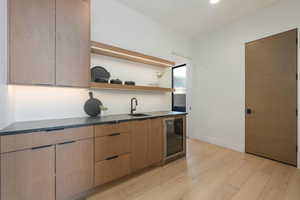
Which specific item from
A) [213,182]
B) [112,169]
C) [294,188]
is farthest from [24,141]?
[294,188]

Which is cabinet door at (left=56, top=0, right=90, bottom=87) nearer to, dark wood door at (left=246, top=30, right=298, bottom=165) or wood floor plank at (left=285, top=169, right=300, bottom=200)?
wood floor plank at (left=285, top=169, right=300, bottom=200)

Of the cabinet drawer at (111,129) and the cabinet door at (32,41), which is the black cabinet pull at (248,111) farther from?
the cabinet door at (32,41)

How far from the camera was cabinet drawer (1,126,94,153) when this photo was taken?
1145 mm

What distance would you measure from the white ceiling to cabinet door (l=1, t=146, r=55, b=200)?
2745 mm

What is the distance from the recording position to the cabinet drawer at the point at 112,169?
5.32 ft

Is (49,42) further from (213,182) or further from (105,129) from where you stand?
(213,182)

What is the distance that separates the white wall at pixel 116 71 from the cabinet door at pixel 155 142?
0.67 meters

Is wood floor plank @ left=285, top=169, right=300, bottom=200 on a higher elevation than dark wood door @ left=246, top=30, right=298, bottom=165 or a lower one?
lower

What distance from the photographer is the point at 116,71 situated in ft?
8.00

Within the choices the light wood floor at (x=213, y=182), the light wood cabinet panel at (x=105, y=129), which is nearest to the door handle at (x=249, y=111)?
the light wood floor at (x=213, y=182)

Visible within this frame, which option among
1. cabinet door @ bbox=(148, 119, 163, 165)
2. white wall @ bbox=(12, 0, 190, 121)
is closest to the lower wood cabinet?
cabinet door @ bbox=(148, 119, 163, 165)

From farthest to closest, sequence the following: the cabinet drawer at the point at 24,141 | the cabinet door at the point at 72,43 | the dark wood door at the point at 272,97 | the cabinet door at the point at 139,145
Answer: the dark wood door at the point at 272,97
the cabinet door at the point at 139,145
the cabinet door at the point at 72,43
the cabinet drawer at the point at 24,141

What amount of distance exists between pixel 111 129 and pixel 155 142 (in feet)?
2.81

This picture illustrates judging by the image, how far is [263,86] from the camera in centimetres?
265
